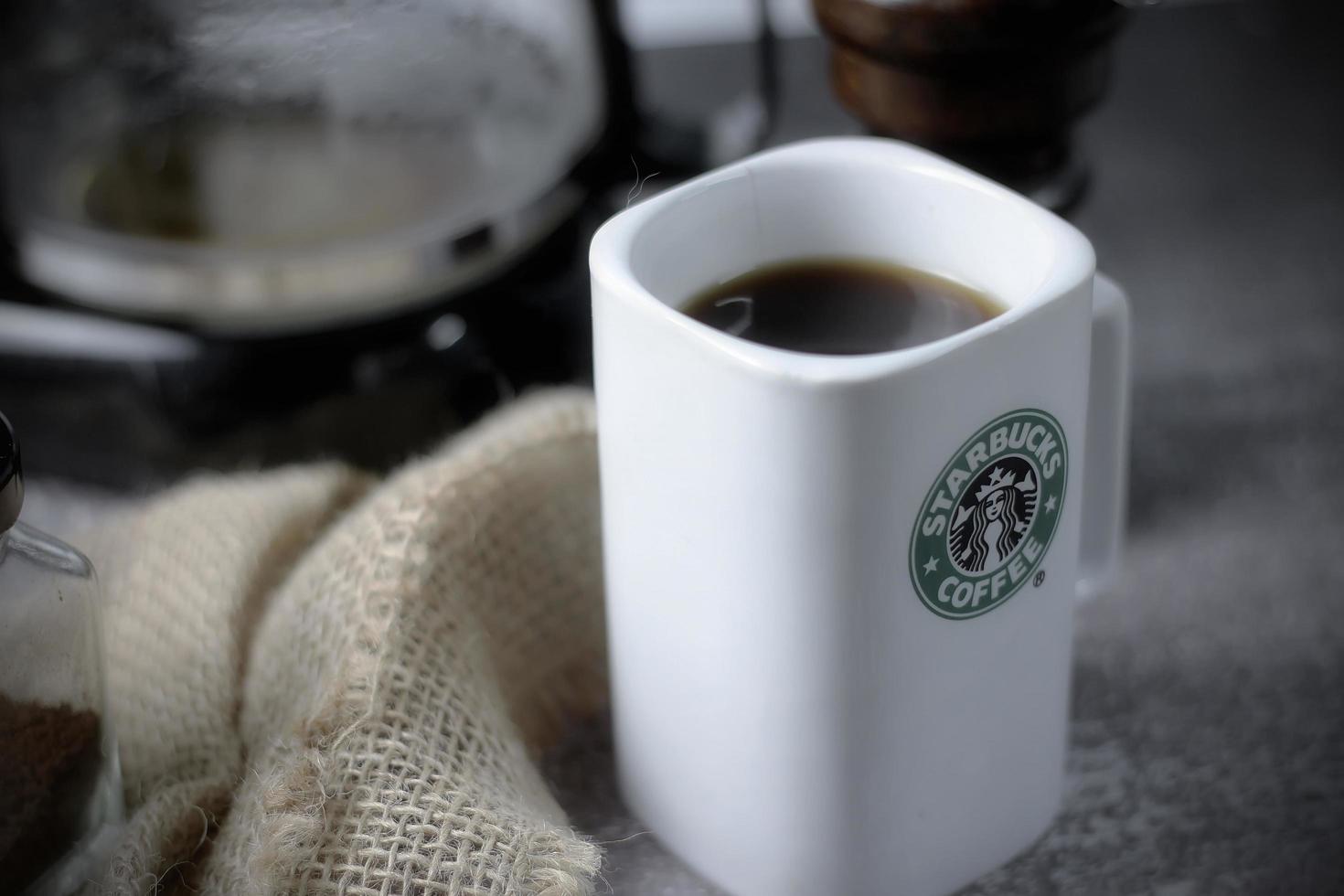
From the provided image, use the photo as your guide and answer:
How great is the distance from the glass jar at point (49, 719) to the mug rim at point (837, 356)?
14 centimetres

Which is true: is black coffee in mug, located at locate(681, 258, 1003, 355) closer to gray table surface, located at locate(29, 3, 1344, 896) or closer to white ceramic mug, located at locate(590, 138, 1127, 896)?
white ceramic mug, located at locate(590, 138, 1127, 896)

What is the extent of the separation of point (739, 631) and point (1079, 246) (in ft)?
0.35

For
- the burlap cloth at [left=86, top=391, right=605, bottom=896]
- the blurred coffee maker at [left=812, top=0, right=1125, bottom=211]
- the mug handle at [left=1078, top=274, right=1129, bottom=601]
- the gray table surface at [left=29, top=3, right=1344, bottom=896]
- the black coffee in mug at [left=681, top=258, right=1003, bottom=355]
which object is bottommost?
the gray table surface at [left=29, top=3, right=1344, bottom=896]

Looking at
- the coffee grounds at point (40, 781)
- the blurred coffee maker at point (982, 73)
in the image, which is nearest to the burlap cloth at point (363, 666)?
the coffee grounds at point (40, 781)

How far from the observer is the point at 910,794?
1.16 ft

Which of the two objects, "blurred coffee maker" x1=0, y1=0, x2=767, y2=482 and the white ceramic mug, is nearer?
the white ceramic mug

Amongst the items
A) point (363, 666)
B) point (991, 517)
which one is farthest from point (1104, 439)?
point (363, 666)

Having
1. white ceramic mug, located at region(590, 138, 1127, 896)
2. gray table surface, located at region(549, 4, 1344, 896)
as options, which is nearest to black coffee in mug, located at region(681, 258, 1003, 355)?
white ceramic mug, located at region(590, 138, 1127, 896)

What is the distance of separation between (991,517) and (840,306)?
7cm

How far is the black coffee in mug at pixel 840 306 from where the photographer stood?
37 centimetres

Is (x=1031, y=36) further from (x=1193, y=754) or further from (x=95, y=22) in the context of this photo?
(x=95, y=22)

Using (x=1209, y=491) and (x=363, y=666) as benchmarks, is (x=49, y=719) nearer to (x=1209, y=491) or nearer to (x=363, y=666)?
(x=363, y=666)

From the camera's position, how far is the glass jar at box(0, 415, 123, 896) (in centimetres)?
36

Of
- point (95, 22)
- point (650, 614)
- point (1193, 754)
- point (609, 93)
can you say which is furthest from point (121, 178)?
point (1193, 754)
